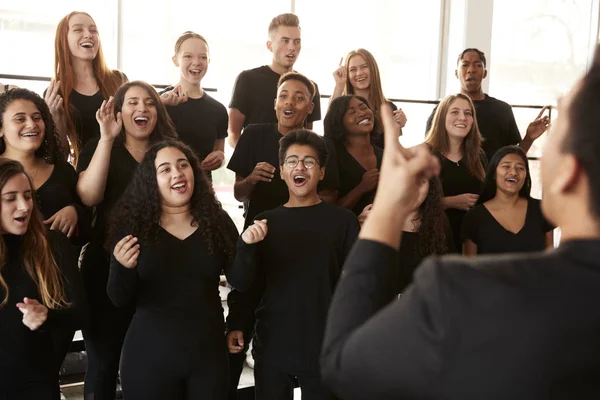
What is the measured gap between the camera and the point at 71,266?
228cm

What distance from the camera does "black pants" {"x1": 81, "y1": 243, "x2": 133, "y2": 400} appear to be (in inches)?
105

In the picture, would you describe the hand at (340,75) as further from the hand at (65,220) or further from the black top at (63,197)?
the hand at (65,220)

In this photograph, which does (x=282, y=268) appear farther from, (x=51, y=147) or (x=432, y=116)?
→ (x=432, y=116)

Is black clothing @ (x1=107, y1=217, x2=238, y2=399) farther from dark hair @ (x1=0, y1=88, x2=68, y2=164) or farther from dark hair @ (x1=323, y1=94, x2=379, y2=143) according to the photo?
dark hair @ (x1=323, y1=94, x2=379, y2=143)

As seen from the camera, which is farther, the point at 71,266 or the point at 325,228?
the point at 325,228

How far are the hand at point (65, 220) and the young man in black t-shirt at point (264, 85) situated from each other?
122 cm

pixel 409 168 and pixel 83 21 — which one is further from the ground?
pixel 83 21

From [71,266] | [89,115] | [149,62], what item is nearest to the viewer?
[71,266]

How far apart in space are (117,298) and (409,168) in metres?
1.72

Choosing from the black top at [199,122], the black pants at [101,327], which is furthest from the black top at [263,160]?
the black pants at [101,327]

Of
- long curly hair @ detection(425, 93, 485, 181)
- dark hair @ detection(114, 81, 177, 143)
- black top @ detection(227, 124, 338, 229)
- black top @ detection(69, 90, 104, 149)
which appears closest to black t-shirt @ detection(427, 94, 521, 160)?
long curly hair @ detection(425, 93, 485, 181)

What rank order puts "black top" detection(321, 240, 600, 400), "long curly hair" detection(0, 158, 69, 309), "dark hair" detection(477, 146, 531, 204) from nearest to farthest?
1. "black top" detection(321, 240, 600, 400)
2. "long curly hair" detection(0, 158, 69, 309)
3. "dark hair" detection(477, 146, 531, 204)

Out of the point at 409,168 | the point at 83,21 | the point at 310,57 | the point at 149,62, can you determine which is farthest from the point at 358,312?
the point at 310,57

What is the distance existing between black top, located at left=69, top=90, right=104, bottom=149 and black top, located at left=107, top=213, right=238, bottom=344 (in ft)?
2.68
